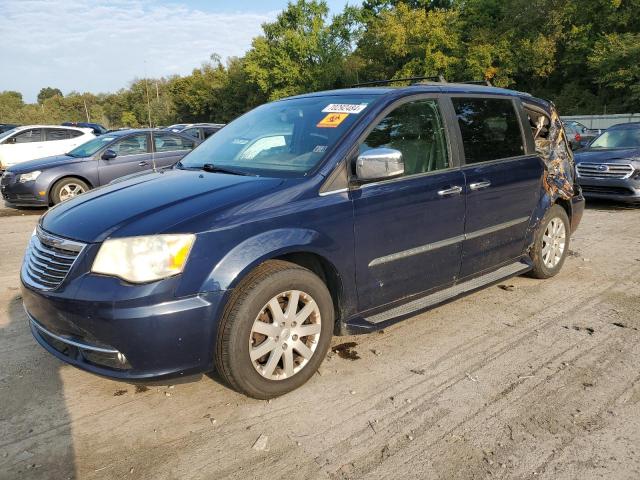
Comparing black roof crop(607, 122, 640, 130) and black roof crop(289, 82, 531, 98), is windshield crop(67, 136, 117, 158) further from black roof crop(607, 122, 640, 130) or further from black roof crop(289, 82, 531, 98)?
black roof crop(607, 122, 640, 130)

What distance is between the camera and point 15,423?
→ 273 cm

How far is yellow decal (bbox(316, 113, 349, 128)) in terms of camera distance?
11.1 ft

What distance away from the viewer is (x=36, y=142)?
14.5m

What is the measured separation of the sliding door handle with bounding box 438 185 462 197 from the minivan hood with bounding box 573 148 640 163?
21.9 ft

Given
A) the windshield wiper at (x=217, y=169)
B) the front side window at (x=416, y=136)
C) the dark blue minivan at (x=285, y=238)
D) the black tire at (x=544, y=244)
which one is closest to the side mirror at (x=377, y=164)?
the dark blue minivan at (x=285, y=238)

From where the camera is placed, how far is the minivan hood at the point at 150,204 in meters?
2.64

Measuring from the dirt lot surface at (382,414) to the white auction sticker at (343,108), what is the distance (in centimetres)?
167

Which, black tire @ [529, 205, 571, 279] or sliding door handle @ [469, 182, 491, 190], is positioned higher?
sliding door handle @ [469, 182, 491, 190]

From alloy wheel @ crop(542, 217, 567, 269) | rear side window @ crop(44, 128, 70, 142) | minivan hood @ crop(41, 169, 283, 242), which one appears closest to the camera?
minivan hood @ crop(41, 169, 283, 242)

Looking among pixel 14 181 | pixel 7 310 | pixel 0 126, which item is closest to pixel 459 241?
pixel 7 310

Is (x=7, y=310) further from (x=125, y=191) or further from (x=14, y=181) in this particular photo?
(x=14, y=181)

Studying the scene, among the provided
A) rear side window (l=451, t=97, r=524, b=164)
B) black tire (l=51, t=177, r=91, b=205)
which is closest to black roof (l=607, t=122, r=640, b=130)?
rear side window (l=451, t=97, r=524, b=164)

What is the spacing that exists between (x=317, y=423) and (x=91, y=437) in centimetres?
118

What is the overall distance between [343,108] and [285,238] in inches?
47.9
